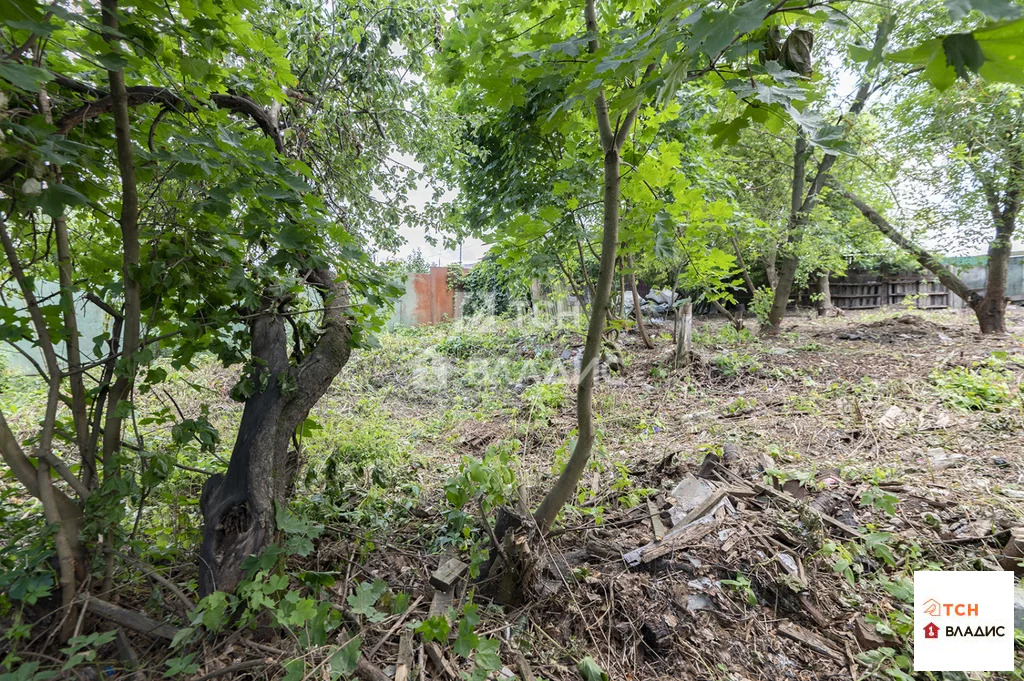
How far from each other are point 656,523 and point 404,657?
124 cm

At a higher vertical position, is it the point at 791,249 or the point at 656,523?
the point at 791,249

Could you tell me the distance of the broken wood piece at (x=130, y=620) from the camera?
1.41 metres

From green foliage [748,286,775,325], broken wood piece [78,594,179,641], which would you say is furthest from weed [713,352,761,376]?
broken wood piece [78,594,179,641]

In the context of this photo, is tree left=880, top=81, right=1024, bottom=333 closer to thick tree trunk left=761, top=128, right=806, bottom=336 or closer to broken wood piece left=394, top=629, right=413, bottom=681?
thick tree trunk left=761, top=128, right=806, bottom=336

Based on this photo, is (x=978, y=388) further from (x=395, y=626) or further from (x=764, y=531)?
(x=395, y=626)

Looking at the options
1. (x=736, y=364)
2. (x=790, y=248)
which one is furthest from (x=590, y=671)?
(x=790, y=248)

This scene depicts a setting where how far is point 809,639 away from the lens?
1.61 meters

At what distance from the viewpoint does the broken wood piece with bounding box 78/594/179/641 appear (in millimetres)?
1408

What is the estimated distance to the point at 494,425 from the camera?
13.8ft

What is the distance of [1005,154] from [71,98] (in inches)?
316

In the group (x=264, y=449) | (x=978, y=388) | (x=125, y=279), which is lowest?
(x=978, y=388)

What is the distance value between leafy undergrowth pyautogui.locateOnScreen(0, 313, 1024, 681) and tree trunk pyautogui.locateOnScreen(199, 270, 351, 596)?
0.34 ft

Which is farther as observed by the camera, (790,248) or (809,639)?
(790,248)

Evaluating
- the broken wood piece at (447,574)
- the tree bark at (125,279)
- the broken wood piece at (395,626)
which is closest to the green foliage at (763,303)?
the broken wood piece at (447,574)
